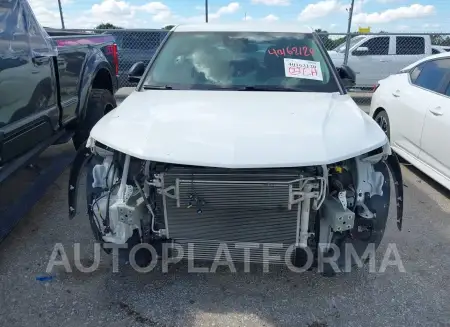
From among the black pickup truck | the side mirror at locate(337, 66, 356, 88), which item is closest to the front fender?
the black pickup truck

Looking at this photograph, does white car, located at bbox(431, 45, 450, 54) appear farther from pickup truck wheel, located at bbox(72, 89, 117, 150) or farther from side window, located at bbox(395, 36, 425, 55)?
pickup truck wheel, located at bbox(72, 89, 117, 150)

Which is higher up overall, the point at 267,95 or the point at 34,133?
the point at 267,95

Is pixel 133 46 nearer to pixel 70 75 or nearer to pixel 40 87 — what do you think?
pixel 70 75

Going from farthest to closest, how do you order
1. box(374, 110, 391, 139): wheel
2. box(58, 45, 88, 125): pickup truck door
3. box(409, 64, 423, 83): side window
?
box(374, 110, 391, 139): wheel < box(409, 64, 423, 83): side window < box(58, 45, 88, 125): pickup truck door

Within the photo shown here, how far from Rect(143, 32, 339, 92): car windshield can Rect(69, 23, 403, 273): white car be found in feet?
1.58

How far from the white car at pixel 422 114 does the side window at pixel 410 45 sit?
563 centimetres

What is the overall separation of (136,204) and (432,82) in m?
3.83

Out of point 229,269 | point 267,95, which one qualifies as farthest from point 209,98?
point 229,269

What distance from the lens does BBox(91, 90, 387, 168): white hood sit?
221 centimetres

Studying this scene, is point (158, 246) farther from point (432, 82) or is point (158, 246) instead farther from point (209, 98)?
point (432, 82)

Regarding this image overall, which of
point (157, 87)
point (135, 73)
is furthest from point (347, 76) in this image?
point (135, 73)

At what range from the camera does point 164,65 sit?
3734 millimetres

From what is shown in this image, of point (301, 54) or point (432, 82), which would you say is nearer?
point (301, 54)

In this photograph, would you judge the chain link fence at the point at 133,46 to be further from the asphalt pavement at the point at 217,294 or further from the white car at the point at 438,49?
the asphalt pavement at the point at 217,294
